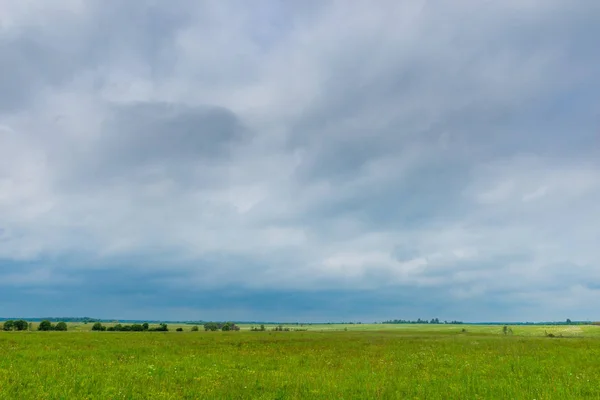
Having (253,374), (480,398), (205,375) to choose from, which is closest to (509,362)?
(480,398)

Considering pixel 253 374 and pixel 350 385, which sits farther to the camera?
pixel 253 374

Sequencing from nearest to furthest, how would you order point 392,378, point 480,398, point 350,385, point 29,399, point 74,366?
1. point 29,399
2. point 480,398
3. point 350,385
4. point 392,378
5. point 74,366

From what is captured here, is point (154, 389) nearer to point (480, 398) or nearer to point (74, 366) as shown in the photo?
point (74, 366)

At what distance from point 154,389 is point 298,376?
775cm

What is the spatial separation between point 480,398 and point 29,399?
18.1m

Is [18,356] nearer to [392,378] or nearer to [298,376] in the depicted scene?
[298,376]

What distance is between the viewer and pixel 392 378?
20516 millimetres

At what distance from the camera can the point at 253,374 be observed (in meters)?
21.6

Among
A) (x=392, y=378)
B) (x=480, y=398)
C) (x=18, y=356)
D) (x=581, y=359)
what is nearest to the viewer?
(x=480, y=398)

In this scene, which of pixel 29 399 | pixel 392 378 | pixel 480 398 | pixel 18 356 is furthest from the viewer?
pixel 18 356

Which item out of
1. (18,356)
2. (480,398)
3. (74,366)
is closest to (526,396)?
(480,398)

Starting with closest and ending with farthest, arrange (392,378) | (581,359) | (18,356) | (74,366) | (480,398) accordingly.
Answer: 1. (480,398)
2. (392,378)
3. (74,366)
4. (18,356)
5. (581,359)

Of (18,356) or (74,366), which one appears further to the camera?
(18,356)

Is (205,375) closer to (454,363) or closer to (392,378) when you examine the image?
(392,378)
